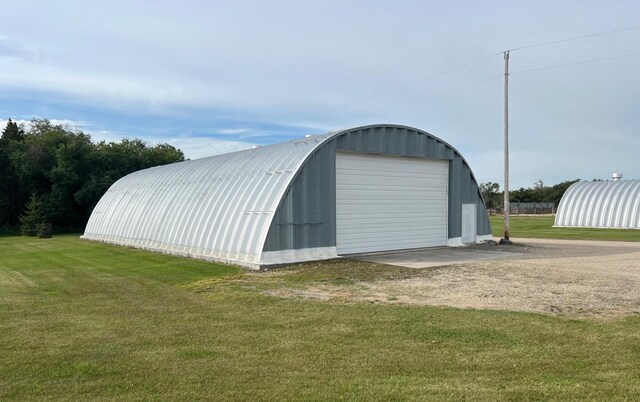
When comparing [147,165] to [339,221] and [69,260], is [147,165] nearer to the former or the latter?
[69,260]

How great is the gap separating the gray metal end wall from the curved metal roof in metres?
26.6

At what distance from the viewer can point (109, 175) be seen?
47.5 metres

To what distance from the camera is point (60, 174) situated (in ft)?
152

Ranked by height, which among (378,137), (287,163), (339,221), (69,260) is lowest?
(69,260)

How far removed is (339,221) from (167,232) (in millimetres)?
8370

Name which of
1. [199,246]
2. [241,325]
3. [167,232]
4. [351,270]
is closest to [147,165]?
[167,232]

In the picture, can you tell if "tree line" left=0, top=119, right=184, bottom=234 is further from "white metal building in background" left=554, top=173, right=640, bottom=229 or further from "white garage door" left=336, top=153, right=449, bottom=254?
"white metal building in background" left=554, top=173, right=640, bottom=229

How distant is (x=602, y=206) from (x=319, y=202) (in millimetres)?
35901

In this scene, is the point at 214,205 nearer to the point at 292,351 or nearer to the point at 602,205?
the point at 292,351

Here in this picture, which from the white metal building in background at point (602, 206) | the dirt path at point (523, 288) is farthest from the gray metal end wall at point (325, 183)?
the white metal building in background at point (602, 206)

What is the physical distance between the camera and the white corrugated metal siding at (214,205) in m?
18.0

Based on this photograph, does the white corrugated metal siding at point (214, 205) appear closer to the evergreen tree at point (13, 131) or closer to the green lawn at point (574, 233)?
the green lawn at point (574, 233)

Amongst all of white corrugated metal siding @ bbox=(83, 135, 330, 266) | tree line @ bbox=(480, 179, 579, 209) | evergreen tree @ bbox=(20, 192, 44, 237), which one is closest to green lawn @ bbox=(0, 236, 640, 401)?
white corrugated metal siding @ bbox=(83, 135, 330, 266)

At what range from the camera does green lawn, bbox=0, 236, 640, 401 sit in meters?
5.84
